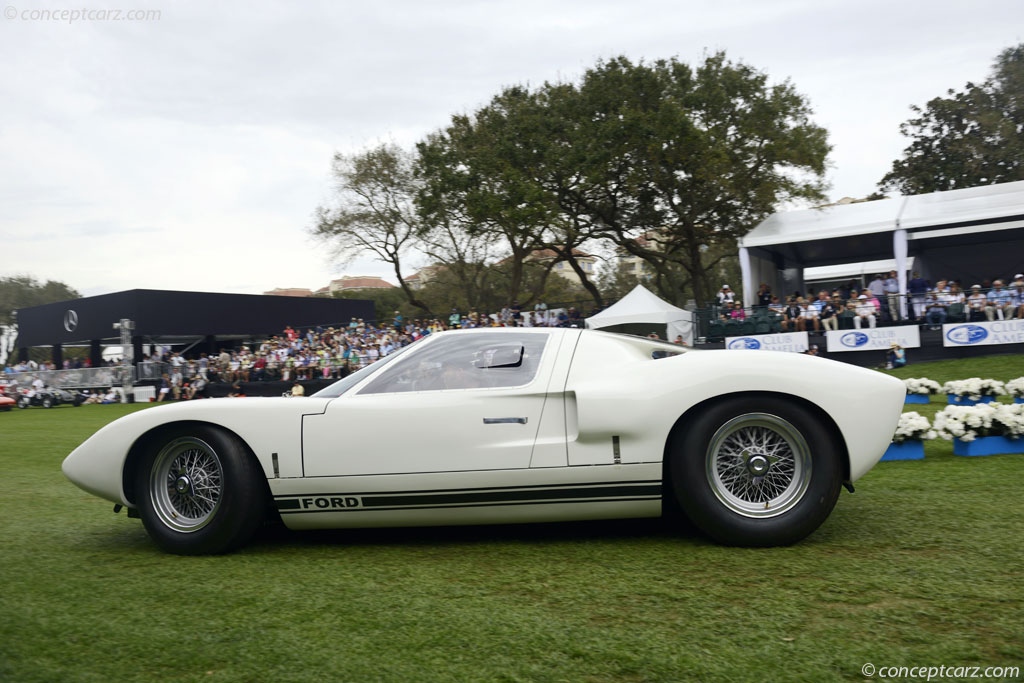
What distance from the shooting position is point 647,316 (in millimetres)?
23094

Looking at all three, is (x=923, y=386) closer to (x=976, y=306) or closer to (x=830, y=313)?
(x=830, y=313)

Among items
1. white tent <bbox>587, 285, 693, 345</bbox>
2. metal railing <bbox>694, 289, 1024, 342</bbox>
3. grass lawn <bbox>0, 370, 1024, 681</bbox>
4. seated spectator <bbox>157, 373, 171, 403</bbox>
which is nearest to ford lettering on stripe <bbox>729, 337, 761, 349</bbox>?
metal railing <bbox>694, 289, 1024, 342</bbox>

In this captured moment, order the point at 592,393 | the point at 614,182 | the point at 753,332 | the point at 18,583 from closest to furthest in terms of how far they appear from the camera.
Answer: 1. the point at 18,583
2. the point at 592,393
3. the point at 753,332
4. the point at 614,182

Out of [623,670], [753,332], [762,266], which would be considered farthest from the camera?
[762,266]

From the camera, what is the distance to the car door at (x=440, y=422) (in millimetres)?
4027

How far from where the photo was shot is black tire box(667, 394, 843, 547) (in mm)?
3844

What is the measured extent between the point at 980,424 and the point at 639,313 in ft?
55.2

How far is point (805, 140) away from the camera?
27.3 metres

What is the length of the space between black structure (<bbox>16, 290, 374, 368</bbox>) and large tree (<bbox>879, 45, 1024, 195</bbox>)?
36444 millimetres

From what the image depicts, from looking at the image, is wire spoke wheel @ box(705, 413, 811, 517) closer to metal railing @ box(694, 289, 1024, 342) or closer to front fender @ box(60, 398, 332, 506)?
front fender @ box(60, 398, 332, 506)

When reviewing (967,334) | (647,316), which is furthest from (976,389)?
(647,316)

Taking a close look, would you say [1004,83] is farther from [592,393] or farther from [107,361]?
[107,361]

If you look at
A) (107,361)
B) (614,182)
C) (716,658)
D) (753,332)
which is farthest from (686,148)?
(107,361)

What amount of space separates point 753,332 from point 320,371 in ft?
49.6
